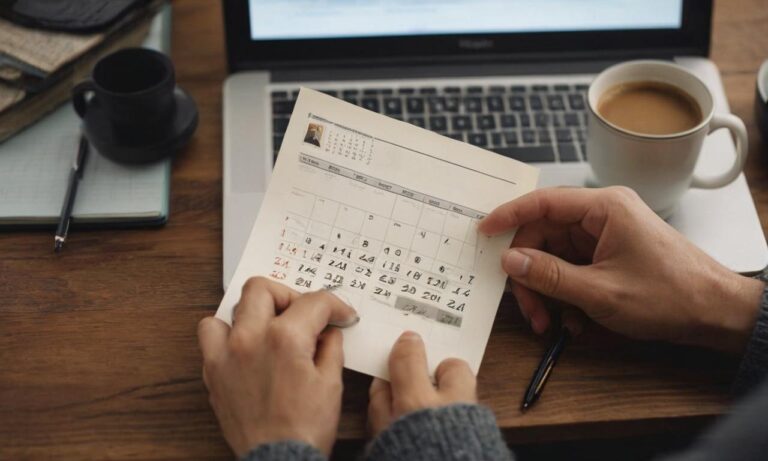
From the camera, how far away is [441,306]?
0.74m

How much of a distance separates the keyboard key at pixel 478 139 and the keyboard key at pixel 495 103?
0.04 meters

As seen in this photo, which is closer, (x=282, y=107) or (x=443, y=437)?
(x=443, y=437)

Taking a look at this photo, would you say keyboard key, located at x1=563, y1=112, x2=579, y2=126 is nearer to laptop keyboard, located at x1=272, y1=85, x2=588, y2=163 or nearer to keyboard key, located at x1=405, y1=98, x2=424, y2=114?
laptop keyboard, located at x1=272, y1=85, x2=588, y2=163

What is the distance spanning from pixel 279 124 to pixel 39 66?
10.2 inches

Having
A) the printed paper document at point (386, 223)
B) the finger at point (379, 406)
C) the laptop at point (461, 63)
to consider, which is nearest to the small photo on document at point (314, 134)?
the printed paper document at point (386, 223)

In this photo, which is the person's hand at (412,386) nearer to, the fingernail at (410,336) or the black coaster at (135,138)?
the fingernail at (410,336)

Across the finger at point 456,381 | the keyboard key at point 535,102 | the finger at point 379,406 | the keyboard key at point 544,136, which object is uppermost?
the keyboard key at point 535,102

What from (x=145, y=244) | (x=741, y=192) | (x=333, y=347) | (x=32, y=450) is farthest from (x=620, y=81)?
(x=32, y=450)

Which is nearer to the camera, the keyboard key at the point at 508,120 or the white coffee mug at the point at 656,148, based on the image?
the white coffee mug at the point at 656,148

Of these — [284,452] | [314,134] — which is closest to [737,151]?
[314,134]

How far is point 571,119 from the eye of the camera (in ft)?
3.03

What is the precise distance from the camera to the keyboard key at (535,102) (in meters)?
0.93

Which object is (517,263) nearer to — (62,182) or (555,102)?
(555,102)

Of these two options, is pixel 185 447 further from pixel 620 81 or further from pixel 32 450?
pixel 620 81
